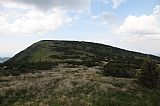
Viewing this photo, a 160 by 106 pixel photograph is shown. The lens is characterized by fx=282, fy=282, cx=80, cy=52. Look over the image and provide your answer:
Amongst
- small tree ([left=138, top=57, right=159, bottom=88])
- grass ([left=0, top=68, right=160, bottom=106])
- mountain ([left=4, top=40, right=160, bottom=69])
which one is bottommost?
grass ([left=0, top=68, right=160, bottom=106])

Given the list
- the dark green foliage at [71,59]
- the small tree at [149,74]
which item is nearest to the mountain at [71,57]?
the dark green foliage at [71,59]

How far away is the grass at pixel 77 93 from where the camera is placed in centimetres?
2967

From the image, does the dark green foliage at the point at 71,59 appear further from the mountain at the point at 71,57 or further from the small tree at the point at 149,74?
the small tree at the point at 149,74

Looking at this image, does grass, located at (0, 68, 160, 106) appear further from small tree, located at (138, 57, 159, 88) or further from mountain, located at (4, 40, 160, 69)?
mountain, located at (4, 40, 160, 69)

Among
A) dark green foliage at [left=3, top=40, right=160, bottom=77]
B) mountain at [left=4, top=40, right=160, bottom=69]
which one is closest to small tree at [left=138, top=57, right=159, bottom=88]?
dark green foliage at [left=3, top=40, right=160, bottom=77]

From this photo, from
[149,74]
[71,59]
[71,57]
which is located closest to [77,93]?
[149,74]

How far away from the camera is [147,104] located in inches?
1194

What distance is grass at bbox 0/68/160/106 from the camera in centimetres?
2967

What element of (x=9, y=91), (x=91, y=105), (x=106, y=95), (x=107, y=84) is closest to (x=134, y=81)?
(x=107, y=84)

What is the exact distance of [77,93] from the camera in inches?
1297

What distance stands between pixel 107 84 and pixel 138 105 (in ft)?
26.0

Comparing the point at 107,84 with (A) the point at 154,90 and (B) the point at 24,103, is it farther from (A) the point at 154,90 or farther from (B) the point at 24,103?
(B) the point at 24,103

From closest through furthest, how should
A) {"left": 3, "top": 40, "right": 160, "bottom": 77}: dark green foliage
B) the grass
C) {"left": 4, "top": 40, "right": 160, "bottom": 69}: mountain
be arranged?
the grass < {"left": 3, "top": 40, "right": 160, "bottom": 77}: dark green foliage < {"left": 4, "top": 40, "right": 160, "bottom": 69}: mountain

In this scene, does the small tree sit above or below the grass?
above
